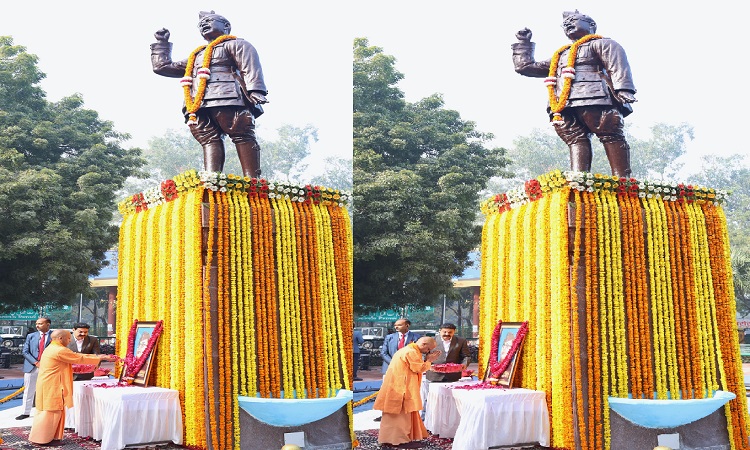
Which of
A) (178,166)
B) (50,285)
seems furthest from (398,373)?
(178,166)

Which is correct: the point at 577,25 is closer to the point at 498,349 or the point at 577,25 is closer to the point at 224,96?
the point at 498,349

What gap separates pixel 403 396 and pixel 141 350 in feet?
9.57

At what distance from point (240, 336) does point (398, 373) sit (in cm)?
186

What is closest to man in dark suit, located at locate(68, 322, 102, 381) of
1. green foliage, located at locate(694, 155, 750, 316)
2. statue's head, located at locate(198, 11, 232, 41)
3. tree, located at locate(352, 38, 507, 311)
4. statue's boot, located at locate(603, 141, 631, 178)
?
statue's head, located at locate(198, 11, 232, 41)

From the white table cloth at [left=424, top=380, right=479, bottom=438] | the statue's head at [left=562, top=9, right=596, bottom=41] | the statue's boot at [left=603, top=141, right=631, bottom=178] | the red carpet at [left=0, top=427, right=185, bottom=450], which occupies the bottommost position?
the red carpet at [left=0, top=427, right=185, bottom=450]

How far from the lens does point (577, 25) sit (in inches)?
396

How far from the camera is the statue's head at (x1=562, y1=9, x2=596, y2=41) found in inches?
397

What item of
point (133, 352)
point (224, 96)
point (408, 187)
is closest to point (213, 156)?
point (224, 96)

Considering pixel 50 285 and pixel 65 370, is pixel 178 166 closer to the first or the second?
pixel 50 285

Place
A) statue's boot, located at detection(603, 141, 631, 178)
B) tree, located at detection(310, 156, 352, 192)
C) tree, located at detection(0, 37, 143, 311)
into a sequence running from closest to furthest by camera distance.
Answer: statue's boot, located at detection(603, 141, 631, 178) → tree, located at detection(0, 37, 143, 311) → tree, located at detection(310, 156, 352, 192)

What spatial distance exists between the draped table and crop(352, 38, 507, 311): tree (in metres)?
6.60

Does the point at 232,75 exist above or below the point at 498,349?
above

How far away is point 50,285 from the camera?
43.9 feet

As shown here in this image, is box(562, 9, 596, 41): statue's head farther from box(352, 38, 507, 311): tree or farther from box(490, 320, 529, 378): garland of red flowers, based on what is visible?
box(352, 38, 507, 311): tree
